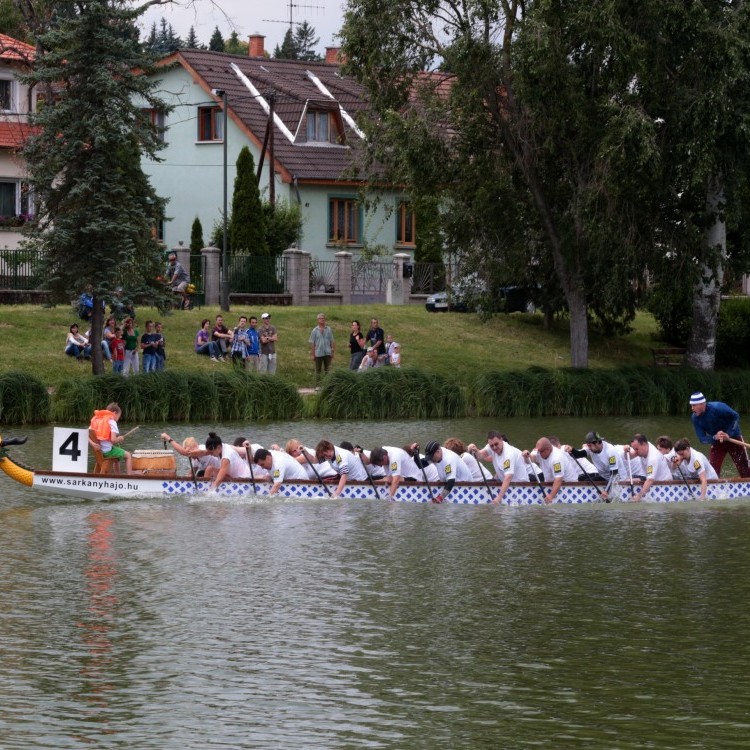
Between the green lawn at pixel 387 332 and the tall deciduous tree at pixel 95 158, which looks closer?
the tall deciduous tree at pixel 95 158

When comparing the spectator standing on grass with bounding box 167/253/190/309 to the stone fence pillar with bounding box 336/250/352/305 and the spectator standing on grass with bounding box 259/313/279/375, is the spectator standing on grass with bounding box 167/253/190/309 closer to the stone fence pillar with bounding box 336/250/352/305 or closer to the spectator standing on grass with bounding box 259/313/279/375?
the spectator standing on grass with bounding box 259/313/279/375

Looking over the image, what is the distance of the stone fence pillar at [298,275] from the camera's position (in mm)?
53188

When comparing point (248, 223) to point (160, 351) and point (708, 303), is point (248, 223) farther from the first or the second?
point (708, 303)

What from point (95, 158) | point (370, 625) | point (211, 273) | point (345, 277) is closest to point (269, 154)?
point (345, 277)

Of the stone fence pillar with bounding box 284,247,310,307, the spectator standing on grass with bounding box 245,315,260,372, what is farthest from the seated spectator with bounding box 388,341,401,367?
the stone fence pillar with bounding box 284,247,310,307

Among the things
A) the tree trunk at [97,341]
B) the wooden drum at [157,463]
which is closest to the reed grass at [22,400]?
the tree trunk at [97,341]

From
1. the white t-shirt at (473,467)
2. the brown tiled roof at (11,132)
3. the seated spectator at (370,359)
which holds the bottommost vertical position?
the white t-shirt at (473,467)

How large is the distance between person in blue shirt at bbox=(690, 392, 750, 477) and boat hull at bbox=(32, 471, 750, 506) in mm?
1075

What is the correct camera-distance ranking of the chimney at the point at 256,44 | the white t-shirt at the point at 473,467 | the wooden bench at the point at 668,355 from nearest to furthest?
the white t-shirt at the point at 473,467 → the wooden bench at the point at 668,355 → the chimney at the point at 256,44

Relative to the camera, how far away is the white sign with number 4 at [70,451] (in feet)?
79.7

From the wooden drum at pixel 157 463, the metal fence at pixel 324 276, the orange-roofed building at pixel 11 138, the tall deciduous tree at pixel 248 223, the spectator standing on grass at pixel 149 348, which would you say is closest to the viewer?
the wooden drum at pixel 157 463

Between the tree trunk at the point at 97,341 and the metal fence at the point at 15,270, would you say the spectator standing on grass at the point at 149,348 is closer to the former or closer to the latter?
the tree trunk at the point at 97,341

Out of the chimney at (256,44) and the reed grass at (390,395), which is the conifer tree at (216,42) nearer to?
the chimney at (256,44)

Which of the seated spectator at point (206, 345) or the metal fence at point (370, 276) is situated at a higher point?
the metal fence at point (370, 276)
